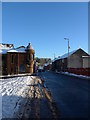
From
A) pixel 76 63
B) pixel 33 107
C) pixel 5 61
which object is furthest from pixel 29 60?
pixel 33 107

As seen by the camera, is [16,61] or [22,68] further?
[16,61]

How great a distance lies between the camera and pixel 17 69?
157 ft

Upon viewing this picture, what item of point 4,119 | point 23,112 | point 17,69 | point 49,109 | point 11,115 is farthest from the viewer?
point 17,69

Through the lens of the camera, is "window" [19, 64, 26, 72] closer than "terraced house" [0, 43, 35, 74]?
Yes

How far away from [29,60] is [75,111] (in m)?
42.1

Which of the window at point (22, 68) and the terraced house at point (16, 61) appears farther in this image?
the terraced house at point (16, 61)

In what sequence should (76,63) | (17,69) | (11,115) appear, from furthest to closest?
(76,63), (17,69), (11,115)

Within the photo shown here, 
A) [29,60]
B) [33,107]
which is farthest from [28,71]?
[33,107]

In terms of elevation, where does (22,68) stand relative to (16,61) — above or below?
below

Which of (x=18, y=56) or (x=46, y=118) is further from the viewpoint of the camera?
(x=18, y=56)

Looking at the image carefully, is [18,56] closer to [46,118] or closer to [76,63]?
[76,63]

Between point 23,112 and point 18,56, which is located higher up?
point 18,56

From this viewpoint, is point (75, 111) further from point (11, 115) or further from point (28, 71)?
point (28, 71)

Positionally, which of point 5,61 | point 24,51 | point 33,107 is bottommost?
point 33,107
